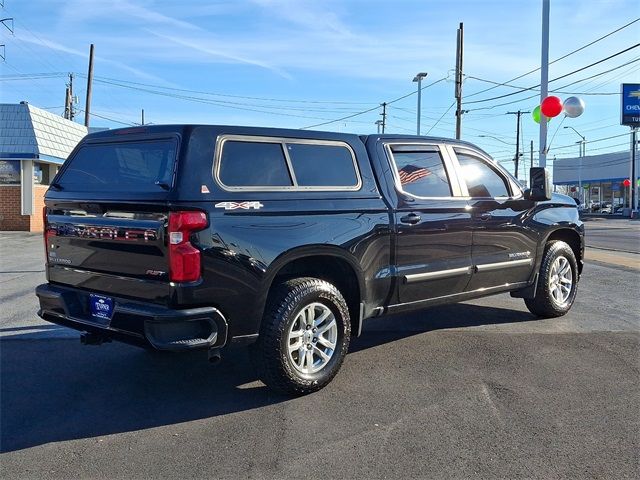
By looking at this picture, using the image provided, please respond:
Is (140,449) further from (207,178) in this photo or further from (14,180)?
(14,180)

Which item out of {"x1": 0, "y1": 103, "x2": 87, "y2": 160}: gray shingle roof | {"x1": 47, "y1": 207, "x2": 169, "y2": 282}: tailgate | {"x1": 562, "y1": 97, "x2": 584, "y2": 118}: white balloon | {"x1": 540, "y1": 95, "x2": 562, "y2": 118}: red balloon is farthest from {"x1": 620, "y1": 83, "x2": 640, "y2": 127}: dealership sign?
{"x1": 47, "y1": 207, "x2": 169, "y2": 282}: tailgate

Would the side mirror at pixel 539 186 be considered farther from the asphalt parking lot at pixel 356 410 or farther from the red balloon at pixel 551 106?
the red balloon at pixel 551 106

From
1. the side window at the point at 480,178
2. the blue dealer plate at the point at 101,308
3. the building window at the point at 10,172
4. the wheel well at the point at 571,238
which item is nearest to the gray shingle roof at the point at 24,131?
the building window at the point at 10,172

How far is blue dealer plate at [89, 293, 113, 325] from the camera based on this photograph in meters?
4.14

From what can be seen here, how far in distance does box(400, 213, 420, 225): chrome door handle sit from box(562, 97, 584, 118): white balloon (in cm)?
1187

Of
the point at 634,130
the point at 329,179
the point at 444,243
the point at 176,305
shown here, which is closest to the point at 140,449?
the point at 176,305

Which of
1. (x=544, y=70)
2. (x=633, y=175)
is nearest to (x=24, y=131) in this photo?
(x=544, y=70)

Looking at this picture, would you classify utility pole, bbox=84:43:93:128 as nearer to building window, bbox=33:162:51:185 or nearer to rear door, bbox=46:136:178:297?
building window, bbox=33:162:51:185

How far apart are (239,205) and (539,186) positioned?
142 inches

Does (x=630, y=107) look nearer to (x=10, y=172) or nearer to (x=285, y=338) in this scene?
(x=10, y=172)

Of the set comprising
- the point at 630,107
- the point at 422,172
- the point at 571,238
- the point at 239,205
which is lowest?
the point at 571,238

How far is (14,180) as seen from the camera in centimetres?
2109

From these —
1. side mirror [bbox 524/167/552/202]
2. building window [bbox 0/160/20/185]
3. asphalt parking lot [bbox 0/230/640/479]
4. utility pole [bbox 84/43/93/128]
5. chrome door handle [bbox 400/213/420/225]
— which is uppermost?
utility pole [bbox 84/43/93/128]

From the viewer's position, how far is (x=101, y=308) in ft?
13.9
